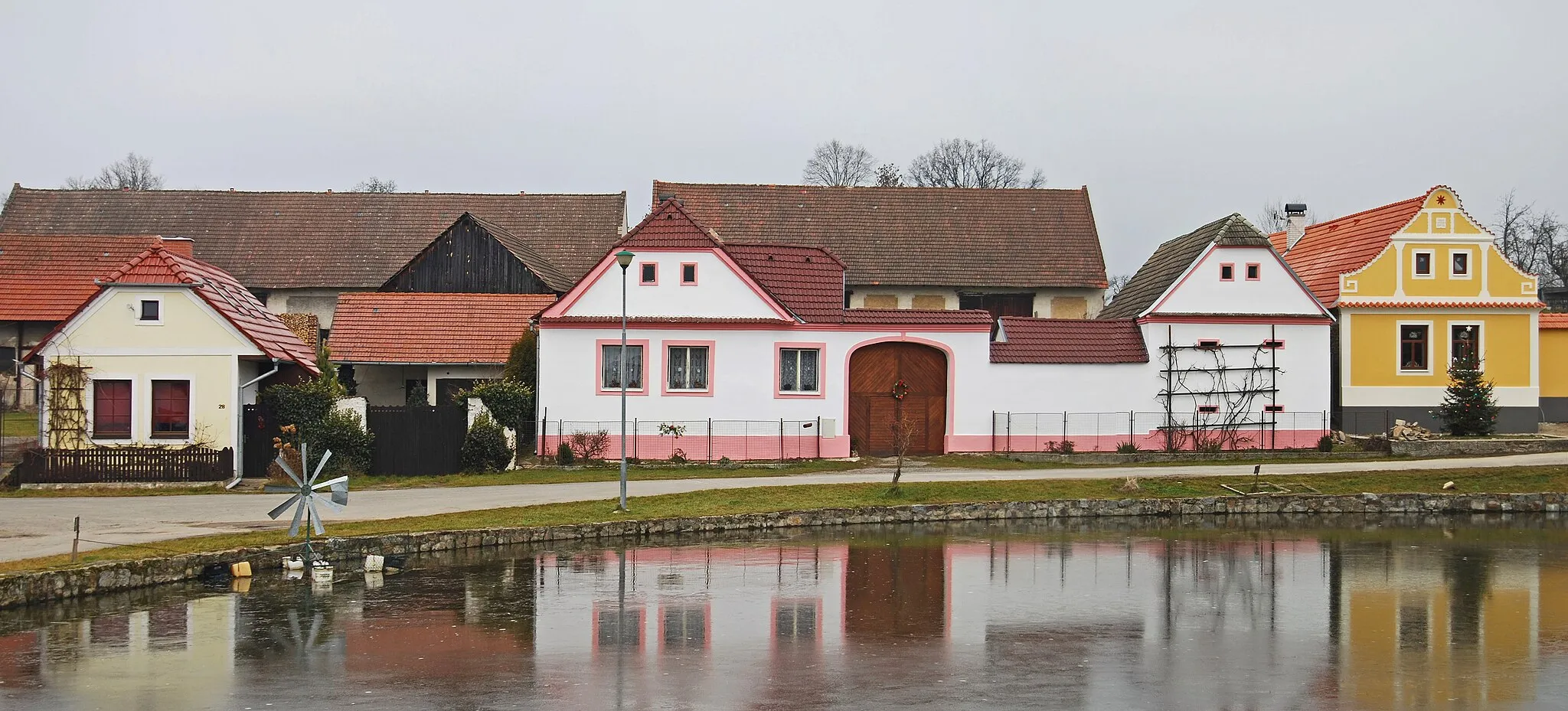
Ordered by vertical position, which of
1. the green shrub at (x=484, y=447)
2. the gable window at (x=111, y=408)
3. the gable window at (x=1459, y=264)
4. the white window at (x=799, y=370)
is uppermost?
the gable window at (x=1459, y=264)

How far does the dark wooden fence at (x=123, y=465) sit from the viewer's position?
96.2ft

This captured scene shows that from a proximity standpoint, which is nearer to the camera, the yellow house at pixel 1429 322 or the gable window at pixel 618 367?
the gable window at pixel 618 367

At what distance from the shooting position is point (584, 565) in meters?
20.1

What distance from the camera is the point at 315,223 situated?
161 ft

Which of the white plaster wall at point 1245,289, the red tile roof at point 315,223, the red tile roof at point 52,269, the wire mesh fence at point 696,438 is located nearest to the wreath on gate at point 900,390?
the wire mesh fence at point 696,438

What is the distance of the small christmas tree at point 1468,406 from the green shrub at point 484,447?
24998 mm

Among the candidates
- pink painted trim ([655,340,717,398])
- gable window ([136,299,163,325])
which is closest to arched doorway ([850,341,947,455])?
pink painted trim ([655,340,717,398])

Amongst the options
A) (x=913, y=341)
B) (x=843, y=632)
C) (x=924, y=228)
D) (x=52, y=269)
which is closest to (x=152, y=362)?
(x=52, y=269)

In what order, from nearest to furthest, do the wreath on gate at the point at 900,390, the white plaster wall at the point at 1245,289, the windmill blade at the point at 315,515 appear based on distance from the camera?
the windmill blade at the point at 315,515 < the wreath on gate at the point at 900,390 < the white plaster wall at the point at 1245,289

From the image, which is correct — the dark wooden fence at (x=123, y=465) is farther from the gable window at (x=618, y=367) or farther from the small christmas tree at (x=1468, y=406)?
the small christmas tree at (x=1468, y=406)

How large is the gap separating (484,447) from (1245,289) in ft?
67.4

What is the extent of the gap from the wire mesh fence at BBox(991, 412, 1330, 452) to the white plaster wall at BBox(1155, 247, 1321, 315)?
9.44ft

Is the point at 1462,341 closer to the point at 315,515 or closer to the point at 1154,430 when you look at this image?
the point at 1154,430

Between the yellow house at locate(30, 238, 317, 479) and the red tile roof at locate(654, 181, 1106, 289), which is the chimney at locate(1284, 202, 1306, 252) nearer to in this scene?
the red tile roof at locate(654, 181, 1106, 289)
